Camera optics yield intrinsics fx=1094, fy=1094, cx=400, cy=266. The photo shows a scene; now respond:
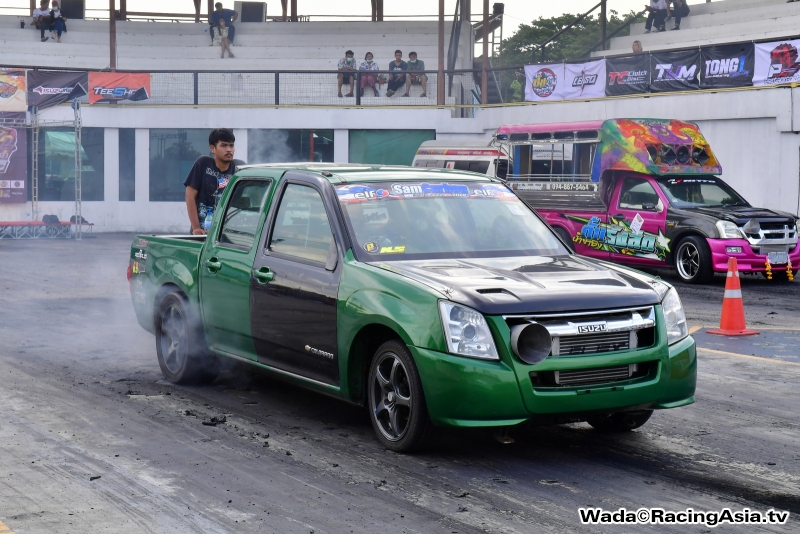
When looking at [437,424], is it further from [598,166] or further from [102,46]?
[102,46]

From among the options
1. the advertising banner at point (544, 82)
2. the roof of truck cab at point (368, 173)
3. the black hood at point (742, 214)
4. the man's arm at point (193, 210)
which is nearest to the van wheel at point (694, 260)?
the black hood at point (742, 214)

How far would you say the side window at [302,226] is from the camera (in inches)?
271

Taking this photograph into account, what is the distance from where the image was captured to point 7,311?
41.9 ft

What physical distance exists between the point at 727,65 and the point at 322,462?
18.9m

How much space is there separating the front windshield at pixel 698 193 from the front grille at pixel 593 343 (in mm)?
11422

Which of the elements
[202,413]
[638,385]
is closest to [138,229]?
[202,413]

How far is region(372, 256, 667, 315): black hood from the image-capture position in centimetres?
576

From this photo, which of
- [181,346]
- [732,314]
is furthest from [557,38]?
[181,346]

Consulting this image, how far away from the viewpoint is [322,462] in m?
5.97

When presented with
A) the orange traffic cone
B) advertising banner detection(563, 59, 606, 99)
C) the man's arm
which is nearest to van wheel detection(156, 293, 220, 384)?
the man's arm

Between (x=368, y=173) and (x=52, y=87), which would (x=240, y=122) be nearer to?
(x=52, y=87)

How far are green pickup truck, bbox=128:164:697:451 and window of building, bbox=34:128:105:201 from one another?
23648mm

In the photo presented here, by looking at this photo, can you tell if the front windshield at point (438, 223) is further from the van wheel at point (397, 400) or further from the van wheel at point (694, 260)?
the van wheel at point (694, 260)

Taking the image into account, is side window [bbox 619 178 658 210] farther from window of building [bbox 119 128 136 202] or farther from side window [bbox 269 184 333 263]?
window of building [bbox 119 128 136 202]
